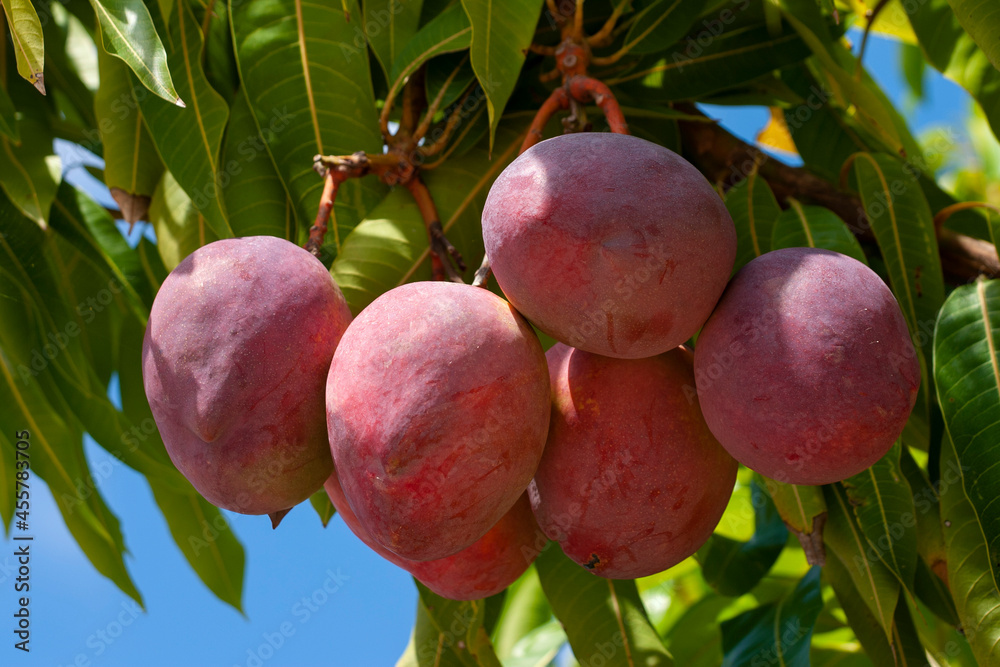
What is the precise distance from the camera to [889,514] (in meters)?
1.03

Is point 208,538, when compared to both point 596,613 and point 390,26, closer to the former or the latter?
Result: point 596,613

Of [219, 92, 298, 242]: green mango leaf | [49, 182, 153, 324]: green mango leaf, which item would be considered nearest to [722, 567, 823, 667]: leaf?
[219, 92, 298, 242]: green mango leaf

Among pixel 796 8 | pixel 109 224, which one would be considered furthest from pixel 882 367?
pixel 109 224

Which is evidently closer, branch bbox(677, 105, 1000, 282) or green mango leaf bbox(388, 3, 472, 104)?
green mango leaf bbox(388, 3, 472, 104)

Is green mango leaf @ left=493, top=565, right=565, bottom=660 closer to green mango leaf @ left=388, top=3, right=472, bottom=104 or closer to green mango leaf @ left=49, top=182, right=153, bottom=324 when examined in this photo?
green mango leaf @ left=49, top=182, right=153, bottom=324

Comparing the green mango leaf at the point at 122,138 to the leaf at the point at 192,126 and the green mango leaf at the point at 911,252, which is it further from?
the green mango leaf at the point at 911,252

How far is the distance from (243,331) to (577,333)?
32cm

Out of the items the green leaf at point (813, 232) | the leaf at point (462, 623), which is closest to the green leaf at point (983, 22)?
the green leaf at point (813, 232)

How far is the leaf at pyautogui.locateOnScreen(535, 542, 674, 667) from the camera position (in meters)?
1.18

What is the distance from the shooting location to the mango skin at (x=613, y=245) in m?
0.76

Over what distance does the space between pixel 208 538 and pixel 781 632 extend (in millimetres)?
1038

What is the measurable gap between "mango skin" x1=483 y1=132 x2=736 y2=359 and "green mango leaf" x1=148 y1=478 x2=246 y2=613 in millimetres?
1022

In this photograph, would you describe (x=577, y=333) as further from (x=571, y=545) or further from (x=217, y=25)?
(x=217, y=25)

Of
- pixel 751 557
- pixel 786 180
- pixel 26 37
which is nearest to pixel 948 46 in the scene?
pixel 786 180
